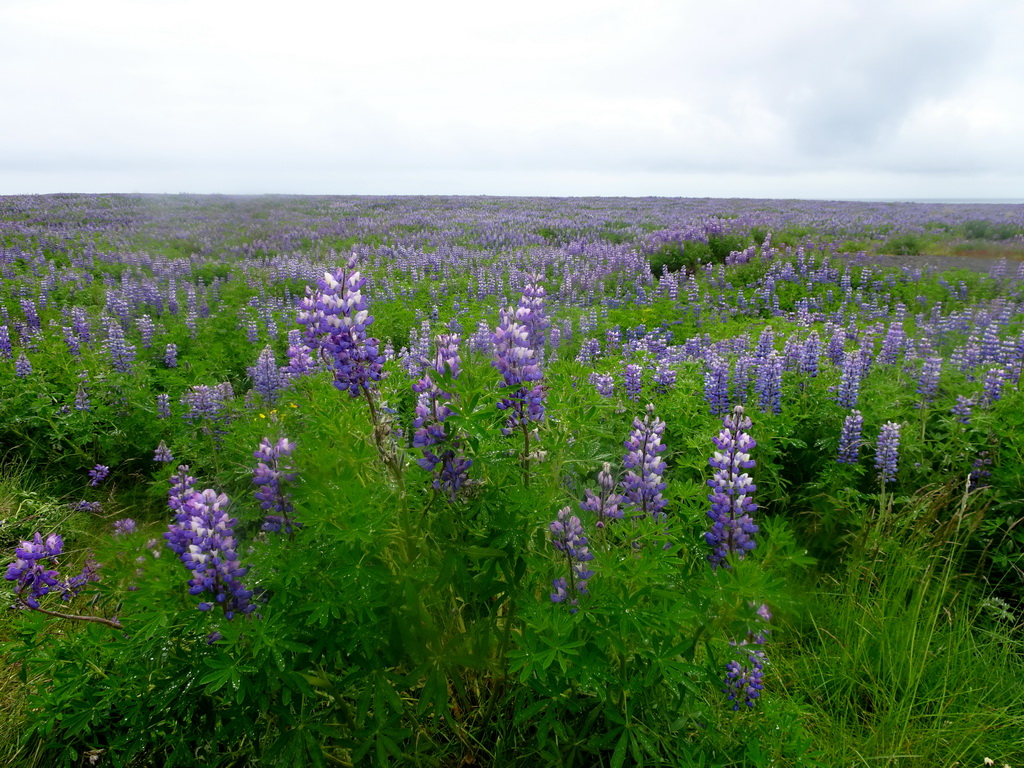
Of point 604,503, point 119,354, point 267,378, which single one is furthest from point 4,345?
point 604,503

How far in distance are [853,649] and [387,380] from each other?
2658mm

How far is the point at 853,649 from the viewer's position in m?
2.91

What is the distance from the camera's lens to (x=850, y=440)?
387 cm

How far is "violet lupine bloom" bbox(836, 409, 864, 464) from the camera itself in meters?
3.79

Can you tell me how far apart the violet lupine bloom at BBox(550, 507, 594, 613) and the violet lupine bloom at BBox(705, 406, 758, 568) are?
0.48 meters

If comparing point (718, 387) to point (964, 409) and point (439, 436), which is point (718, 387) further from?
point (439, 436)

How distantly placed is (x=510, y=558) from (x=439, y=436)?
0.47m

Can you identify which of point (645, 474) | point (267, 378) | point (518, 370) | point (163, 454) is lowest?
point (163, 454)

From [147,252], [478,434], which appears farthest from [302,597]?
[147,252]

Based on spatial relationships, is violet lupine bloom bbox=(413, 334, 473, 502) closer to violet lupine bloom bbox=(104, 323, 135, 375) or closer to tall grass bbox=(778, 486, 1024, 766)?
tall grass bbox=(778, 486, 1024, 766)

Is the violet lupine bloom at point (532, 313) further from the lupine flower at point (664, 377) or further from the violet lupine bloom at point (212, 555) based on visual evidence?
the lupine flower at point (664, 377)

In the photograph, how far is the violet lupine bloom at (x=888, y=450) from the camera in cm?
361

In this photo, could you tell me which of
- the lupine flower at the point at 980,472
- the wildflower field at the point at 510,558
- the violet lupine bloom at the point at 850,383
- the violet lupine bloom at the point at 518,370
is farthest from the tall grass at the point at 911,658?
the violet lupine bloom at the point at 518,370

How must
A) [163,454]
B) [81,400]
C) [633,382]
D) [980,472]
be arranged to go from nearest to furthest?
[980,472], [163,454], [633,382], [81,400]
